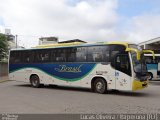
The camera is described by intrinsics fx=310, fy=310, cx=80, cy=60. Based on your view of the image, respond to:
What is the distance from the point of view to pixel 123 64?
16422 mm

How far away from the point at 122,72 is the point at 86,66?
8.53 ft

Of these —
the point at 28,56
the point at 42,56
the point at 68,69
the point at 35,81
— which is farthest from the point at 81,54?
the point at 28,56

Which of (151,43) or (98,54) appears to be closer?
(98,54)

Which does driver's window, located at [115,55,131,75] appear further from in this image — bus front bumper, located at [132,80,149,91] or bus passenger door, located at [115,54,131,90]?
bus front bumper, located at [132,80,149,91]

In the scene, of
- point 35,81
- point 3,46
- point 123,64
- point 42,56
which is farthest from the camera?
point 3,46

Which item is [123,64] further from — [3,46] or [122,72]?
[3,46]

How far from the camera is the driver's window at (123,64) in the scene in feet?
53.2

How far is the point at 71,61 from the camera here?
19.1 meters

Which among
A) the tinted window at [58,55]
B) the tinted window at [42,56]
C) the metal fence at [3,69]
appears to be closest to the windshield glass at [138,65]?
the tinted window at [58,55]

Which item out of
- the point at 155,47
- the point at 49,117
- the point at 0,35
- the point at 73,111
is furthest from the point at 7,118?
the point at 155,47

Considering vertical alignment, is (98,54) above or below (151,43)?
below

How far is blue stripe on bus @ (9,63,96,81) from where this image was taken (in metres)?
18.3

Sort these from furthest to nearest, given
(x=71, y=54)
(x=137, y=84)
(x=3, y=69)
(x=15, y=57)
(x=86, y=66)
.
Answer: (x=3, y=69)
(x=15, y=57)
(x=71, y=54)
(x=86, y=66)
(x=137, y=84)

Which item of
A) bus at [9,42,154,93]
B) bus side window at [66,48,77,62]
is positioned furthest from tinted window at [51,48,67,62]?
bus side window at [66,48,77,62]
